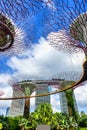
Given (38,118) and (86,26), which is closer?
(86,26)

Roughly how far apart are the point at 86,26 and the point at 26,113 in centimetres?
3342

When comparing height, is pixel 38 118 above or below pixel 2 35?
above

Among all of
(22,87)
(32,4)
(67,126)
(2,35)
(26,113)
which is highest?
(22,87)

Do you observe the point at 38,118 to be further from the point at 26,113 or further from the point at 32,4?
the point at 32,4

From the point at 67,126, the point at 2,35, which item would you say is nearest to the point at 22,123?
the point at 67,126

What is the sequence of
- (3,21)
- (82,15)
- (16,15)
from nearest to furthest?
1. (16,15)
2. (3,21)
3. (82,15)

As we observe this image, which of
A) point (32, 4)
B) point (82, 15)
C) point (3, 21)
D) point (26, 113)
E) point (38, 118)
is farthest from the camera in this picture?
point (26, 113)

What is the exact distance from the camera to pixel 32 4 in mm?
4082

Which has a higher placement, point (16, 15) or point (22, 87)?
point (22, 87)

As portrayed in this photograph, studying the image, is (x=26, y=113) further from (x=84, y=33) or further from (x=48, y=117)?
(x=84, y=33)

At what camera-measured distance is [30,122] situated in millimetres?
36344

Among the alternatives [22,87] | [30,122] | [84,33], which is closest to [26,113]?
[30,122]

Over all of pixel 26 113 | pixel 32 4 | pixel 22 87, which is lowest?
pixel 32 4

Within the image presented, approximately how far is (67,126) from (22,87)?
33.8 feet
